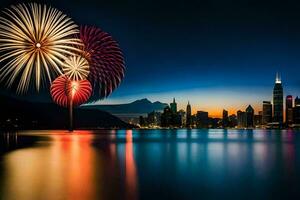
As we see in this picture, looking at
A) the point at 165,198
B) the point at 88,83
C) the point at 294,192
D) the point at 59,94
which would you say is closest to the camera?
the point at 165,198

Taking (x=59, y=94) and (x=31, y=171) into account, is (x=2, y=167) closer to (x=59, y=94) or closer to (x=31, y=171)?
(x=31, y=171)

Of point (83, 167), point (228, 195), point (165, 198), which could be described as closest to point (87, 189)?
point (165, 198)

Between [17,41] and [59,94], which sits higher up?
[17,41]

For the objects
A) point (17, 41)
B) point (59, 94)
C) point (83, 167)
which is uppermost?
point (17, 41)

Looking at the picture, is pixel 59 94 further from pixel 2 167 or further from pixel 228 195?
pixel 228 195

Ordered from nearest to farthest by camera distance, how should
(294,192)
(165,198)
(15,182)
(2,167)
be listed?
1. (165,198)
2. (294,192)
3. (15,182)
4. (2,167)

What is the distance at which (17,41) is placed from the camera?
6122 centimetres

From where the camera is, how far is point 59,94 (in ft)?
338

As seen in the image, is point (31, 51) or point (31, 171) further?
point (31, 51)

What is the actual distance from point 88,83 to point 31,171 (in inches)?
2508

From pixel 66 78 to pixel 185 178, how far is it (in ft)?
233

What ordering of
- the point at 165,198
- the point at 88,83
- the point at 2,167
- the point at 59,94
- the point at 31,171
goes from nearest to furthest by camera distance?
the point at 165,198 < the point at 31,171 < the point at 2,167 < the point at 88,83 < the point at 59,94

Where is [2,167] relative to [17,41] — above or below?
below

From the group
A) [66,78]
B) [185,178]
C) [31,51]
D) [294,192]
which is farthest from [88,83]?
[294,192]
